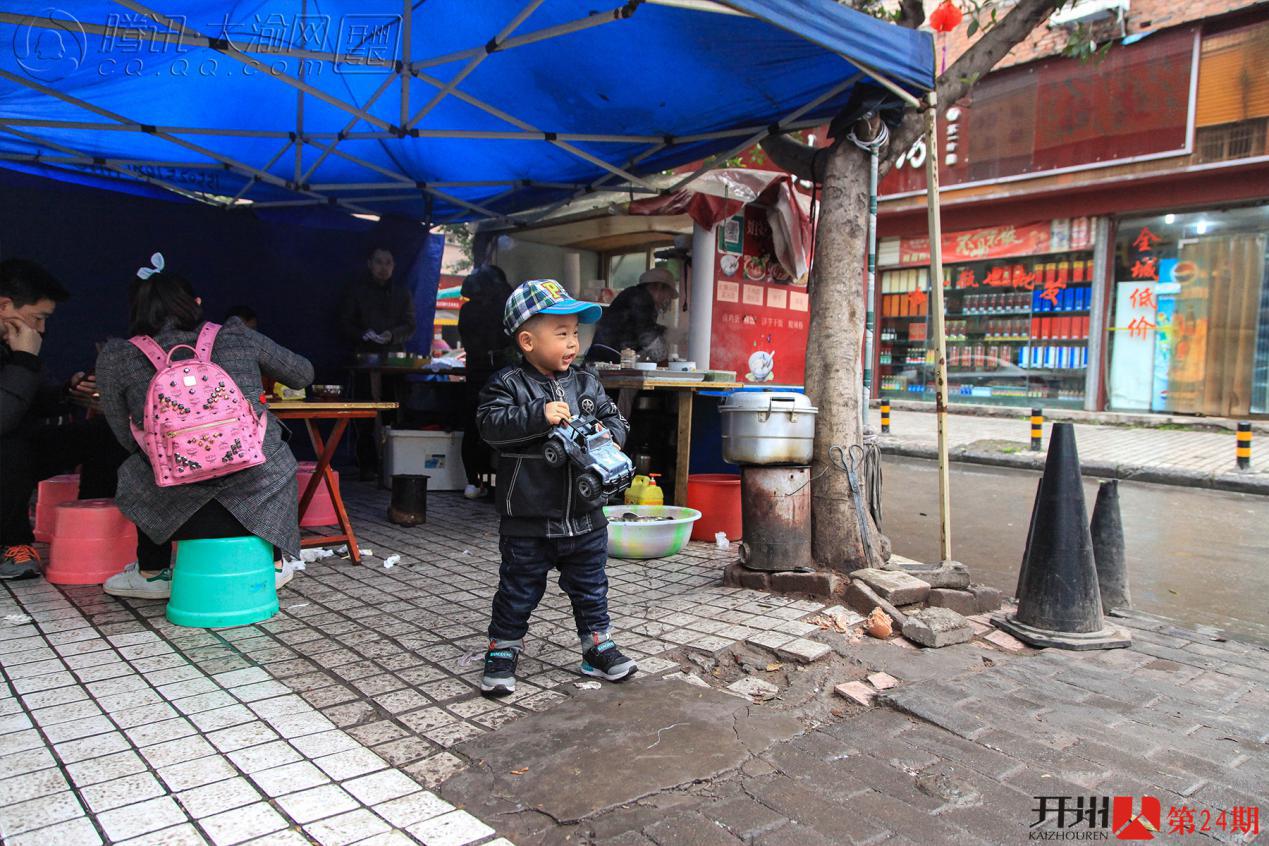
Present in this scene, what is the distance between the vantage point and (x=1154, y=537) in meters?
6.84

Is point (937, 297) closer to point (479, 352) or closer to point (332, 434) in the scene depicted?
point (332, 434)

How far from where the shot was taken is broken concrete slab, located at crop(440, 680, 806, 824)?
2.34 metres

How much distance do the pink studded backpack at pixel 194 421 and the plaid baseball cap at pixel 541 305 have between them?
1463mm

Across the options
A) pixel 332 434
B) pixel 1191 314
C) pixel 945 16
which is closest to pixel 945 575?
pixel 332 434

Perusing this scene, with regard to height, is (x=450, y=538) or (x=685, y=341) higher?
(x=685, y=341)

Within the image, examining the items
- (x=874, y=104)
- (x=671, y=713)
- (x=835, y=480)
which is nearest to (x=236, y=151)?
(x=874, y=104)

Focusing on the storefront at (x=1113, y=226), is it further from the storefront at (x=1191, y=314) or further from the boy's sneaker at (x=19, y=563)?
the boy's sneaker at (x=19, y=563)

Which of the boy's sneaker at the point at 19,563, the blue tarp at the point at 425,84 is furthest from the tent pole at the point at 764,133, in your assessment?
the boy's sneaker at the point at 19,563

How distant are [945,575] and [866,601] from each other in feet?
1.99

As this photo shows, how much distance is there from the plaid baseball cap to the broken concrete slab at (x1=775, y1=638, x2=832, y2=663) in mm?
1713

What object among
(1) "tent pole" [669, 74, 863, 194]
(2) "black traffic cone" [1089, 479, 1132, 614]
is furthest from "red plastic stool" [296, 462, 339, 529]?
(2) "black traffic cone" [1089, 479, 1132, 614]

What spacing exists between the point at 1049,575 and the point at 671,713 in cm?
225

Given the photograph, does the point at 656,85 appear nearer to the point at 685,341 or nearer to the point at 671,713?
the point at 685,341

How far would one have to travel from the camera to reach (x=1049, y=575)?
398 centimetres
